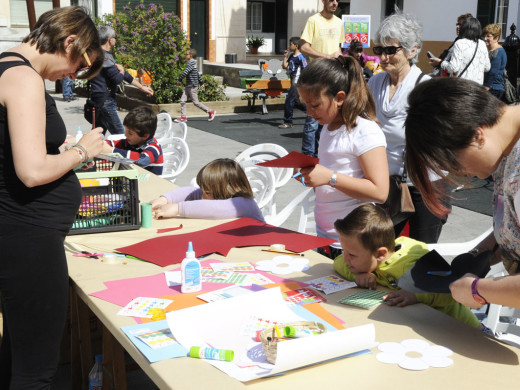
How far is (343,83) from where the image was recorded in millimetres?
2961

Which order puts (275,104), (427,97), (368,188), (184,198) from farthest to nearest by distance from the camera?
(275,104), (184,198), (368,188), (427,97)

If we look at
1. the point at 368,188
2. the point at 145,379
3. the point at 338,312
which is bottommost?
the point at 145,379

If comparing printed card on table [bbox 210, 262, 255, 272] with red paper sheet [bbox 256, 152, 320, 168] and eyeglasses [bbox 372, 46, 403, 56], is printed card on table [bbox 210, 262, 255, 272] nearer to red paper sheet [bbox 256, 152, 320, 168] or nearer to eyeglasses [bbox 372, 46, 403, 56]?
red paper sheet [bbox 256, 152, 320, 168]

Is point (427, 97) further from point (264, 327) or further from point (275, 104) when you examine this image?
point (275, 104)

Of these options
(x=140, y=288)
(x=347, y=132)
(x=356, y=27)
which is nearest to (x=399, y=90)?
(x=347, y=132)

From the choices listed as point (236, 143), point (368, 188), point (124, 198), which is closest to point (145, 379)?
point (124, 198)

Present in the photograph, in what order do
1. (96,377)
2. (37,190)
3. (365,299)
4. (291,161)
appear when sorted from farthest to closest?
(96,377)
(291,161)
(365,299)
(37,190)

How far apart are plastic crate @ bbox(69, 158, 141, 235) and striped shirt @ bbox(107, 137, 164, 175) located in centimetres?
136

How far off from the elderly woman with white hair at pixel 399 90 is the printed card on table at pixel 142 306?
1.55 meters

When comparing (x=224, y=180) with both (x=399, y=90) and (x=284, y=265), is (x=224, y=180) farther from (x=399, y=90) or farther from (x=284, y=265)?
(x=399, y=90)

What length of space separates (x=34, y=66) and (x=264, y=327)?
120 cm

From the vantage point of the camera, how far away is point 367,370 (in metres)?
1.81

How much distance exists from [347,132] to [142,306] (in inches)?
51.0

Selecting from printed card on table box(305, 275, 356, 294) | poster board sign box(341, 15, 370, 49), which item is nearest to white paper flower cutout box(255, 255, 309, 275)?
printed card on table box(305, 275, 356, 294)
